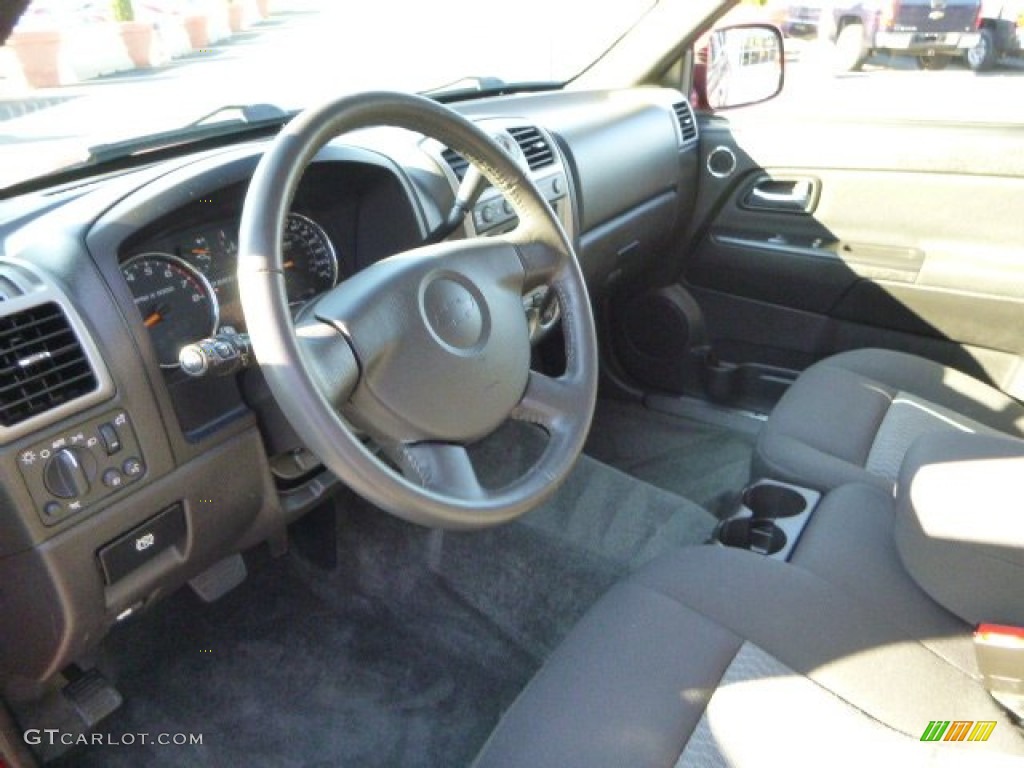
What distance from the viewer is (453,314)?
1145 millimetres

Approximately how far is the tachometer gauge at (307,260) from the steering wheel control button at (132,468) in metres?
0.37

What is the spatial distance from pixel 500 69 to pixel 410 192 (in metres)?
0.95

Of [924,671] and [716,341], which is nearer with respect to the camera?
[924,671]

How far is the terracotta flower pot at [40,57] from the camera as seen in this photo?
1.24 m

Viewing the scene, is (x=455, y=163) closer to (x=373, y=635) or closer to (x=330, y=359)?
(x=330, y=359)

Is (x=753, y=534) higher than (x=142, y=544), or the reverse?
(x=142, y=544)

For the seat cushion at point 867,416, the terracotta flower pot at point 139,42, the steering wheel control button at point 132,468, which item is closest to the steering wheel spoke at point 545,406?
the steering wheel control button at point 132,468

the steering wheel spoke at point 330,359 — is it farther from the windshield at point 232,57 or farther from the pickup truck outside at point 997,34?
the pickup truck outside at point 997,34

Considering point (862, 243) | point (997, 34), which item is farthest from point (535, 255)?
point (997, 34)

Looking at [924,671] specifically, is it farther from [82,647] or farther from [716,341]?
[716,341]

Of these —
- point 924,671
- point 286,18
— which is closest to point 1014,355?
point 924,671

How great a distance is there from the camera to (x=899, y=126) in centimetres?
217

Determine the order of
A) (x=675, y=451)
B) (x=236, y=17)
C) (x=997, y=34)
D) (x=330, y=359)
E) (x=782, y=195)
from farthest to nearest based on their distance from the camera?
(x=997, y=34) < (x=675, y=451) < (x=782, y=195) < (x=236, y=17) < (x=330, y=359)

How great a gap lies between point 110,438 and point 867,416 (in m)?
1.33
